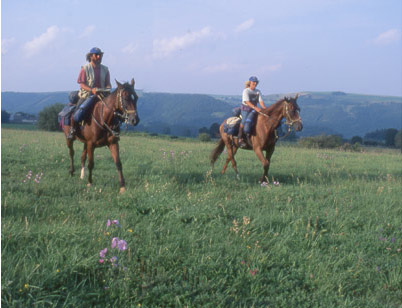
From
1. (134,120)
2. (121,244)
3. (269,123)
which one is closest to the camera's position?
(121,244)

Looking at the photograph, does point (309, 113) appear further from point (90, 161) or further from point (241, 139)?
point (90, 161)

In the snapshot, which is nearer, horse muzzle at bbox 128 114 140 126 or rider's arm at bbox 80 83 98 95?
horse muzzle at bbox 128 114 140 126

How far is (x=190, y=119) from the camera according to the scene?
14125 centimetres

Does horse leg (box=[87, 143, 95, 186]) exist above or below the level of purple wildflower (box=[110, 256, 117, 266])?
above

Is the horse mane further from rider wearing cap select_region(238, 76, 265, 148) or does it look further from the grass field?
the grass field

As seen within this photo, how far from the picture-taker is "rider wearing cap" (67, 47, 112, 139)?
30.4 feet

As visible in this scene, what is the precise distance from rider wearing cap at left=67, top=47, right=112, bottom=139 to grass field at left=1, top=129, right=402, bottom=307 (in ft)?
7.62

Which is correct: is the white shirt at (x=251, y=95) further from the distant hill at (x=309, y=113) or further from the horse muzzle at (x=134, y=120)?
the distant hill at (x=309, y=113)

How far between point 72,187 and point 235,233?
417 centimetres

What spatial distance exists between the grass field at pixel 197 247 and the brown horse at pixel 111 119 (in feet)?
2.97

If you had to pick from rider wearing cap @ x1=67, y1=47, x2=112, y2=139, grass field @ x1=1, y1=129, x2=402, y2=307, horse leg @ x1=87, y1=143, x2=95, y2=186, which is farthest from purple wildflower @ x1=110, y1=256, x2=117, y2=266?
rider wearing cap @ x1=67, y1=47, x2=112, y2=139

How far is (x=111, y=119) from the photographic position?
28.9 ft

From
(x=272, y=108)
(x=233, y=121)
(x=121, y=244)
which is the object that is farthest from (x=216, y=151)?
(x=121, y=244)

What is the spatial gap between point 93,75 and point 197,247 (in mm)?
5818
